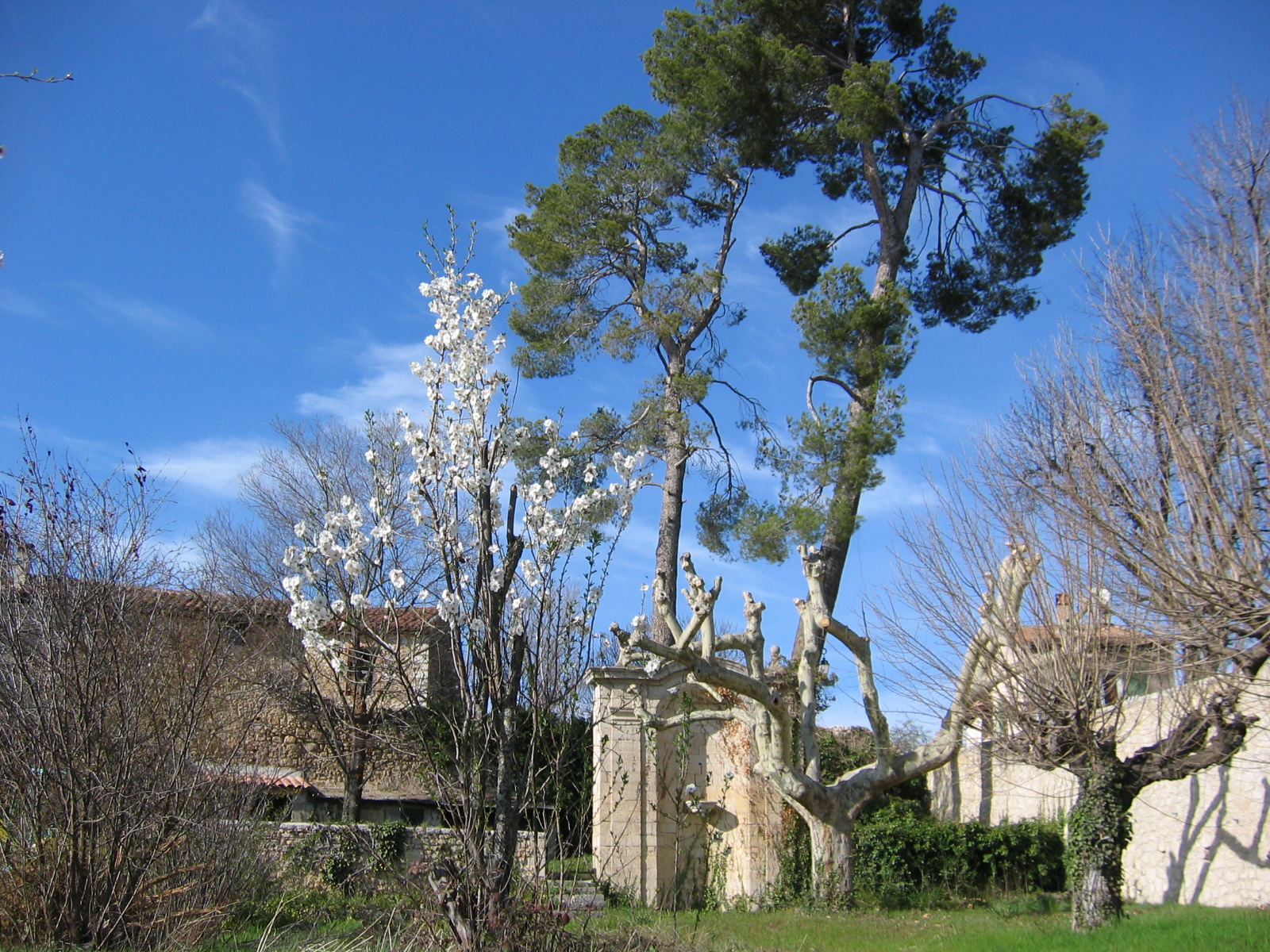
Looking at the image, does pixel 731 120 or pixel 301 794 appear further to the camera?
pixel 301 794

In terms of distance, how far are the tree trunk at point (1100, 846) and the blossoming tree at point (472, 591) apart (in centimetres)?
556

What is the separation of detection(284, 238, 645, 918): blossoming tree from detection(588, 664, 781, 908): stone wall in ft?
20.3

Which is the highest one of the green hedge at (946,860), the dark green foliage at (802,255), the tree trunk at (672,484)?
the dark green foliage at (802,255)

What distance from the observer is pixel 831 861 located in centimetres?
1121

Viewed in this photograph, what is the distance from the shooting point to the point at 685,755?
27.4ft

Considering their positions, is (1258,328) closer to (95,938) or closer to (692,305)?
(692,305)

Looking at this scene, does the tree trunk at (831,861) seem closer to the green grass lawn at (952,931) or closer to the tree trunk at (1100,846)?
the green grass lawn at (952,931)

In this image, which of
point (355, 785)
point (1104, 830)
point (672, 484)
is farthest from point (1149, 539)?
point (355, 785)

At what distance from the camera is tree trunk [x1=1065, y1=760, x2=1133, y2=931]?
824 cm

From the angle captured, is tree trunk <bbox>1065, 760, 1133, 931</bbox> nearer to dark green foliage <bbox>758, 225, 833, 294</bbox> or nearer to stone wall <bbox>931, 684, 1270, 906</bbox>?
stone wall <bbox>931, 684, 1270, 906</bbox>

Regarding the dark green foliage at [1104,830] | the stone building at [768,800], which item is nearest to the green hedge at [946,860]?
the stone building at [768,800]

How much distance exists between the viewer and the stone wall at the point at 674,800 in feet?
38.3

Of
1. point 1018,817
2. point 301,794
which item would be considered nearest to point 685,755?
point 1018,817

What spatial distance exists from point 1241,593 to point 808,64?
932cm
